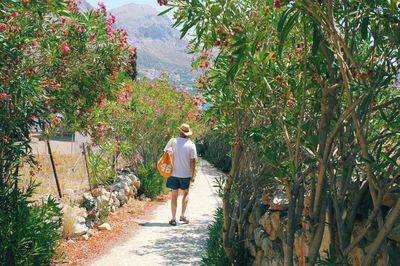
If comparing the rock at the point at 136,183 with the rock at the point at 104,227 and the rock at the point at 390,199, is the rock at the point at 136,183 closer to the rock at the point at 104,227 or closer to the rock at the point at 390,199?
the rock at the point at 104,227

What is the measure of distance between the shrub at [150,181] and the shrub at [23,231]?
606cm

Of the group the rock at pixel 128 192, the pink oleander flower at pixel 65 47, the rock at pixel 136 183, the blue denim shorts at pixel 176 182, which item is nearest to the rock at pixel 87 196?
the blue denim shorts at pixel 176 182

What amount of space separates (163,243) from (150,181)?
14.7ft

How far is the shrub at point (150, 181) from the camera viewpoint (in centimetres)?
1153

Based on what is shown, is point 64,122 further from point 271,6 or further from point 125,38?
point 271,6

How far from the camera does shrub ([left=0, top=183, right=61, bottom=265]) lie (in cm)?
479

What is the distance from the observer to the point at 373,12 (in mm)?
2096

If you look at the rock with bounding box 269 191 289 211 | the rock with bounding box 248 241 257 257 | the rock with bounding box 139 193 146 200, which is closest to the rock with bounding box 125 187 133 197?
the rock with bounding box 139 193 146 200

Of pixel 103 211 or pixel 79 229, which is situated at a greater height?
pixel 103 211

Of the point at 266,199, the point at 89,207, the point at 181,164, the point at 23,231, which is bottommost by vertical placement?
the point at 89,207

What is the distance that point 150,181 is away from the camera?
1162 cm

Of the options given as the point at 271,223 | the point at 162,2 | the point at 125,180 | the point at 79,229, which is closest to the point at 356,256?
the point at 271,223

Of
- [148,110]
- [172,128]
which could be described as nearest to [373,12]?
[148,110]

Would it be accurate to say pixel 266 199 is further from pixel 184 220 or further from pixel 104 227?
pixel 184 220
